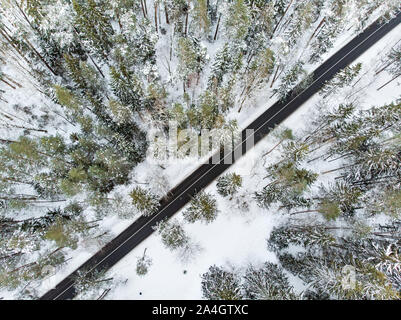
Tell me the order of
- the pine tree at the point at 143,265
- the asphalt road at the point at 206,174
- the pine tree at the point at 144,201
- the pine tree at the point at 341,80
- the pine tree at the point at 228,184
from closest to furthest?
the pine tree at the point at 144,201 → the pine tree at the point at 228,184 → the pine tree at the point at 143,265 → the pine tree at the point at 341,80 → the asphalt road at the point at 206,174

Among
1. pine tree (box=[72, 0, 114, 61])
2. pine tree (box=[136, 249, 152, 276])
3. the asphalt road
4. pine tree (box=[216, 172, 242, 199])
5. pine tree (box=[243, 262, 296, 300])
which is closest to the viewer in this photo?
pine tree (box=[243, 262, 296, 300])

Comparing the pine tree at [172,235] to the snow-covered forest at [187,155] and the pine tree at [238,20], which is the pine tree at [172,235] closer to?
the snow-covered forest at [187,155]

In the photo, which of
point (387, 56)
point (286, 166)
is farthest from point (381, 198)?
point (387, 56)

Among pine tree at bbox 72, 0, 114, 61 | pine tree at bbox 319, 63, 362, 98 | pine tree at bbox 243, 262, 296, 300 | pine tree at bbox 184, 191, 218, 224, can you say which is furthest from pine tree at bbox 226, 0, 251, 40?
pine tree at bbox 243, 262, 296, 300

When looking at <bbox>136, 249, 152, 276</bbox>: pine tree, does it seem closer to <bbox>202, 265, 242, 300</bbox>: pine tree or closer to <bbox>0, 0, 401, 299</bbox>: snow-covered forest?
<bbox>0, 0, 401, 299</bbox>: snow-covered forest

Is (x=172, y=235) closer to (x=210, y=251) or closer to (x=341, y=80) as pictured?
(x=210, y=251)

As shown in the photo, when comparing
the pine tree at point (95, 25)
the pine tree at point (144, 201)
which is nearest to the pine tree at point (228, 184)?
the pine tree at point (144, 201)

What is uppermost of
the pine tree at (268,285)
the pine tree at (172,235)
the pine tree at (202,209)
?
the pine tree at (202,209)
